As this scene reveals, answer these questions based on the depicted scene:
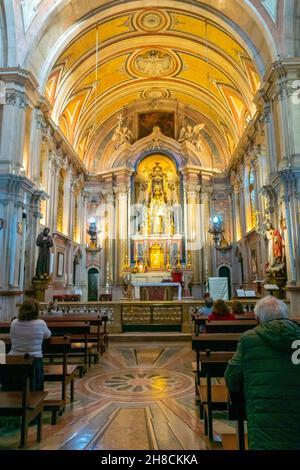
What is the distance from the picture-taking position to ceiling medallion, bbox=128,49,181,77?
16891mm

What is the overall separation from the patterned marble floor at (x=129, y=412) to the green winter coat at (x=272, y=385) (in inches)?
59.3

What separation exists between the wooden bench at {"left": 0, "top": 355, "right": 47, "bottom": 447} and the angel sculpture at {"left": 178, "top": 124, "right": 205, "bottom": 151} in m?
18.3

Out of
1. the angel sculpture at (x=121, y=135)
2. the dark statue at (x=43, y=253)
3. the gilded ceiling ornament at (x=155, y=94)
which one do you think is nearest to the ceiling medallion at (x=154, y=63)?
the gilded ceiling ornament at (x=155, y=94)

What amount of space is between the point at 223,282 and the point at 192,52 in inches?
441

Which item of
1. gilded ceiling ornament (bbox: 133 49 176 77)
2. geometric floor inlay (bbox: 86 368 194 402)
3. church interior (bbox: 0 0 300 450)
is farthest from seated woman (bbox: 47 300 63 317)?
gilded ceiling ornament (bbox: 133 49 176 77)

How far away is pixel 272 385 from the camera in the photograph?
1851 millimetres

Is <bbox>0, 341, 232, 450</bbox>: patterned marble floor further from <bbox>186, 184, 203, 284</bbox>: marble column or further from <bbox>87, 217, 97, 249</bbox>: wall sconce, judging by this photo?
<bbox>87, 217, 97, 249</bbox>: wall sconce

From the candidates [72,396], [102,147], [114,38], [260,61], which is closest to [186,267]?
[102,147]

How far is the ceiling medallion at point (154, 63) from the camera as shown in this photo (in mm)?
16891

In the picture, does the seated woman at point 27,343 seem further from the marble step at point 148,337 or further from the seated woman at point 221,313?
the marble step at point 148,337

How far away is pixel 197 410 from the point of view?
404 centimetres

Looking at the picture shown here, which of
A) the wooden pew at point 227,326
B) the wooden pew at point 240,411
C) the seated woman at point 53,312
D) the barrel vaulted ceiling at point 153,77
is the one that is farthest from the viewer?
the barrel vaulted ceiling at point 153,77
